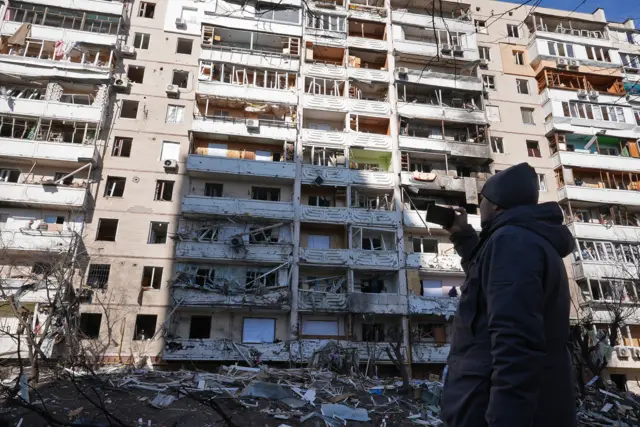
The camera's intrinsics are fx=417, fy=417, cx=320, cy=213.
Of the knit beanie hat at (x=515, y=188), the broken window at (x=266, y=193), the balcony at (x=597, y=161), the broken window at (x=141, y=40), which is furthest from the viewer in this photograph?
the balcony at (x=597, y=161)

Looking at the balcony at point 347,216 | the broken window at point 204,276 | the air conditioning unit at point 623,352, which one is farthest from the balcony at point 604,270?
the broken window at point 204,276

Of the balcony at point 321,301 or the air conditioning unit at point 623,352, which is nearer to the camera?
the balcony at point 321,301

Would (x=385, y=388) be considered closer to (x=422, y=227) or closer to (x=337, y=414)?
(x=337, y=414)

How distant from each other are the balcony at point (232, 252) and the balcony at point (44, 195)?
22.0 ft

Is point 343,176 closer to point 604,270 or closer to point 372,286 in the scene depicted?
point 372,286

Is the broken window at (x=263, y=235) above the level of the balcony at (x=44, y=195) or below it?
below

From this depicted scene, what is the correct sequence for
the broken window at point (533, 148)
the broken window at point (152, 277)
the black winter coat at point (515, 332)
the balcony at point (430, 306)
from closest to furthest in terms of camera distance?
the black winter coat at point (515, 332) → the broken window at point (152, 277) → the balcony at point (430, 306) → the broken window at point (533, 148)

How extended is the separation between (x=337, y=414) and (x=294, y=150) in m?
22.4

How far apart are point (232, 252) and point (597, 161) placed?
1146 inches

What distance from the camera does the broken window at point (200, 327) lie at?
25.2 metres

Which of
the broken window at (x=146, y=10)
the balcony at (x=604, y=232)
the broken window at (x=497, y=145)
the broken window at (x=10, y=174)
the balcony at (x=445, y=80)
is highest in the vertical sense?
the broken window at (x=146, y=10)

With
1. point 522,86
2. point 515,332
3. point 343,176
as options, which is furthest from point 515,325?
point 522,86

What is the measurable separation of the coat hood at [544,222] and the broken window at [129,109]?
31387 mm

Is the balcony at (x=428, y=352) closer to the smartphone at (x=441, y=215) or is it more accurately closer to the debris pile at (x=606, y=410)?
the debris pile at (x=606, y=410)
